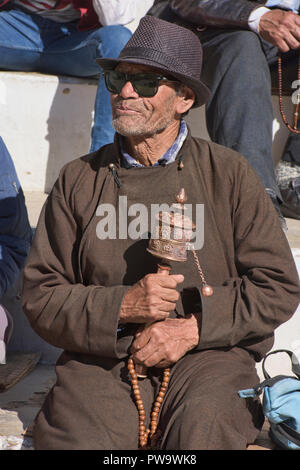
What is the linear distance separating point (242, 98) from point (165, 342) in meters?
1.81

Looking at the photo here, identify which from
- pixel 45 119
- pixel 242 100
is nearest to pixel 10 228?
pixel 242 100

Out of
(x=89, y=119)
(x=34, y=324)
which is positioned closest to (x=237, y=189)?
(x=34, y=324)

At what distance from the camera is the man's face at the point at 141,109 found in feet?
9.19

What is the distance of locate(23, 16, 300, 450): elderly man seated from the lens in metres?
2.53

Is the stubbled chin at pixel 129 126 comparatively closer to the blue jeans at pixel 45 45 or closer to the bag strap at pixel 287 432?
the bag strap at pixel 287 432

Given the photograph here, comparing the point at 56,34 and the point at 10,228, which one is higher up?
the point at 56,34

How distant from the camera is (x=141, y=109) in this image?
9.30ft

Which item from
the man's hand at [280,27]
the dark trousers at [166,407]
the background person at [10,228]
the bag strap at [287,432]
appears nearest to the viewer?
the dark trousers at [166,407]

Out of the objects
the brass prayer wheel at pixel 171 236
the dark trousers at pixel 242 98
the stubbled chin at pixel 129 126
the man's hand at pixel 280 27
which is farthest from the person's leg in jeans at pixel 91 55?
the brass prayer wheel at pixel 171 236

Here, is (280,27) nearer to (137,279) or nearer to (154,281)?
(137,279)

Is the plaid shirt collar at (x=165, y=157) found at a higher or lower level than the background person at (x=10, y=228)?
higher

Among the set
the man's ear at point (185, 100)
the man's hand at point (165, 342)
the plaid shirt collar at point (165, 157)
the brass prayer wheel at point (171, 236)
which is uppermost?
the man's ear at point (185, 100)

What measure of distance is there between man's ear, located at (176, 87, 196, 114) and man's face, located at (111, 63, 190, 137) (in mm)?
39

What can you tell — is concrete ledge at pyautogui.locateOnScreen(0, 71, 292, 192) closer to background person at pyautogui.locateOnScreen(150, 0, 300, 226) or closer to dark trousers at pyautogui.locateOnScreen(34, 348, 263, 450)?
background person at pyautogui.locateOnScreen(150, 0, 300, 226)
